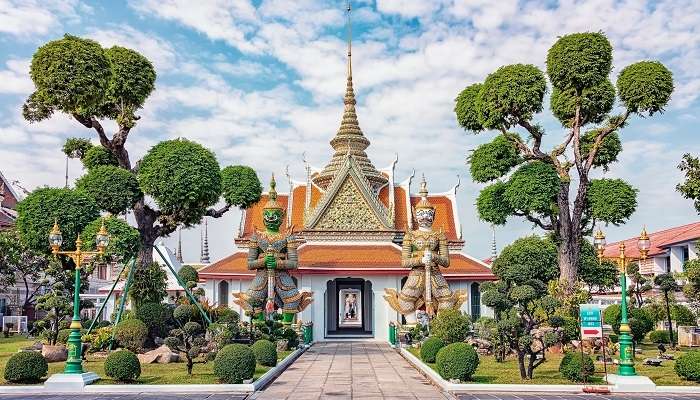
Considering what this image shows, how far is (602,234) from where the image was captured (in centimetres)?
1616

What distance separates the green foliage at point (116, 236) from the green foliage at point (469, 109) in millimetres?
11996

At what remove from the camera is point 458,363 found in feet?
46.5

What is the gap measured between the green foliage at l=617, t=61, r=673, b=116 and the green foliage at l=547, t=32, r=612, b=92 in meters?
0.78

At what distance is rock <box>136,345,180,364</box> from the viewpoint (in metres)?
18.7

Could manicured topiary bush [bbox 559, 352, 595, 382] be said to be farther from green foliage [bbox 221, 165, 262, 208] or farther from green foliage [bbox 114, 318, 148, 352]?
green foliage [bbox 221, 165, 262, 208]

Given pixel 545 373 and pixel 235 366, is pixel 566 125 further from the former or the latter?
pixel 235 366

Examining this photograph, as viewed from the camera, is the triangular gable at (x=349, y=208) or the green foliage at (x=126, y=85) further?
the triangular gable at (x=349, y=208)

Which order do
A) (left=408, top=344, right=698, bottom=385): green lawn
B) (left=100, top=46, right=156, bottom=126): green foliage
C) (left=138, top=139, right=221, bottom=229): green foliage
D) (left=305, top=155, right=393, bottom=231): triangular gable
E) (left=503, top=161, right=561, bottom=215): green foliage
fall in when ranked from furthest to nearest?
1. (left=305, top=155, right=393, bottom=231): triangular gable
2. (left=503, top=161, right=561, bottom=215): green foliage
3. (left=100, top=46, right=156, bottom=126): green foliage
4. (left=138, top=139, right=221, bottom=229): green foliage
5. (left=408, top=344, right=698, bottom=385): green lawn

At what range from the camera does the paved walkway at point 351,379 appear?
13188mm

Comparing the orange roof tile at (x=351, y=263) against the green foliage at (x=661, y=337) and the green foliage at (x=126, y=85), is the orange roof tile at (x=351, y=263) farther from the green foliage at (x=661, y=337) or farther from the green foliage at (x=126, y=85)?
the green foliage at (x=126, y=85)

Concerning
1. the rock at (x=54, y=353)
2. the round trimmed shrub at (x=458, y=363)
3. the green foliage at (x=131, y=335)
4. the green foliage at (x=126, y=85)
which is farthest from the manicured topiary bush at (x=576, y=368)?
the green foliage at (x=126, y=85)

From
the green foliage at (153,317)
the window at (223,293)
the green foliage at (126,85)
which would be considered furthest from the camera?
the window at (223,293)

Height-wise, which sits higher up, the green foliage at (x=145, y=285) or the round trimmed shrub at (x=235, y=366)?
the green foliage at (x=145, y=285)

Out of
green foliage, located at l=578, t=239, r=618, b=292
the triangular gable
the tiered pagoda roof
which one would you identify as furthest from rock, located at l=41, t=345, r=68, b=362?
green foliage, located at l=578, t=239, r=618, b=292
